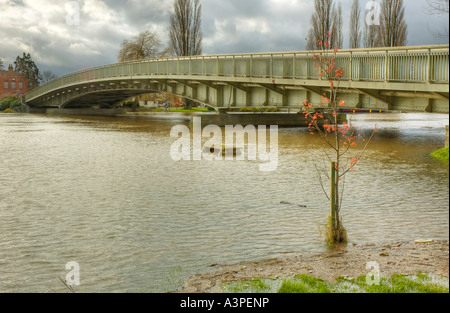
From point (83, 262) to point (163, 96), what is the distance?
243ft

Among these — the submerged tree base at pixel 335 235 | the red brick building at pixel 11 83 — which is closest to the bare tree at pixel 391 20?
the submerged tree base at pixel 335 235

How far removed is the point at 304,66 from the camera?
3042cm

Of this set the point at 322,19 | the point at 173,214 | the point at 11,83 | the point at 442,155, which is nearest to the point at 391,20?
the point at 322,19

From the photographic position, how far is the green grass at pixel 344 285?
6516mm

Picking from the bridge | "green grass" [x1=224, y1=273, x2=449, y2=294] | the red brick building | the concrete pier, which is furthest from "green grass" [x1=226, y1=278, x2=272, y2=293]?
the red brick building

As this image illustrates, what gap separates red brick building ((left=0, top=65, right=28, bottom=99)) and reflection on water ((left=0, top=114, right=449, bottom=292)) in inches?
4303

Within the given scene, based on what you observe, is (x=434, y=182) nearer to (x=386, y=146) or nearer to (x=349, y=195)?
(x=349, y=195)

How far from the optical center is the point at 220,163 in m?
20.5

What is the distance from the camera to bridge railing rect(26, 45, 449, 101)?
71.2ft

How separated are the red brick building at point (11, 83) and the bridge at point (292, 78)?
232 ft

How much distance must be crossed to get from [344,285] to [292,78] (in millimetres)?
25149

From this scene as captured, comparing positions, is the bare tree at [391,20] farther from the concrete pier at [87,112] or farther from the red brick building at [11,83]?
the red brick building at [11,83]

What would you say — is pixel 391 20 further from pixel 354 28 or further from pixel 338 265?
pixel 338 265
